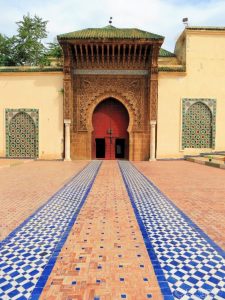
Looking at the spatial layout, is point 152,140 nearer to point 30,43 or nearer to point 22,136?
point 22,136

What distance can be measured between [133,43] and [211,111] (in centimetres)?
361

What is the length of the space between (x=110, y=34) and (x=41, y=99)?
3.30 metres

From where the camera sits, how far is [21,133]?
343 inches

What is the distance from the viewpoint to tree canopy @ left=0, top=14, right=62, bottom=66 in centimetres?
1319

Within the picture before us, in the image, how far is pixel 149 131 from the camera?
8633mm

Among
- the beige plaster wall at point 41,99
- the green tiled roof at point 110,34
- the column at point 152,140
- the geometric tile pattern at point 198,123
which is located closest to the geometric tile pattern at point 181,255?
the column at point 152,140

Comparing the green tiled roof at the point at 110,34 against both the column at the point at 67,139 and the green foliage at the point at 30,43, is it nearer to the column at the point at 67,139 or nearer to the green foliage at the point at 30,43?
the column at the point at 67,139

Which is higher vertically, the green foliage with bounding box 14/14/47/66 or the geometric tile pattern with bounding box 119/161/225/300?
the green foliage with bounding box 14/14/47/66

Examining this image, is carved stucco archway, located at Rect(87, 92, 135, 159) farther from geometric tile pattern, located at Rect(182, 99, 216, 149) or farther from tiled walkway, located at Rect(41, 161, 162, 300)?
tiled walkway, located at Rect(41, 161, 162, 300)

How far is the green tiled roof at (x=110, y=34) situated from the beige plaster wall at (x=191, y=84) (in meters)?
1.43

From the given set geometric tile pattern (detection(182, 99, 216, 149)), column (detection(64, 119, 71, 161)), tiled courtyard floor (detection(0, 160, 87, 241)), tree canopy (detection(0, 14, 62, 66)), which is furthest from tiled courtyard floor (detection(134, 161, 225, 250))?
tree canopy (detection(0, 14, 62, 66))

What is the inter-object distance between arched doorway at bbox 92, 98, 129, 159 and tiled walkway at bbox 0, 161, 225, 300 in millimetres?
6580

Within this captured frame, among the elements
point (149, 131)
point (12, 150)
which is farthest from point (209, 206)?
point (12, 150)

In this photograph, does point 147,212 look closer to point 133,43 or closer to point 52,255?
point 52,255
